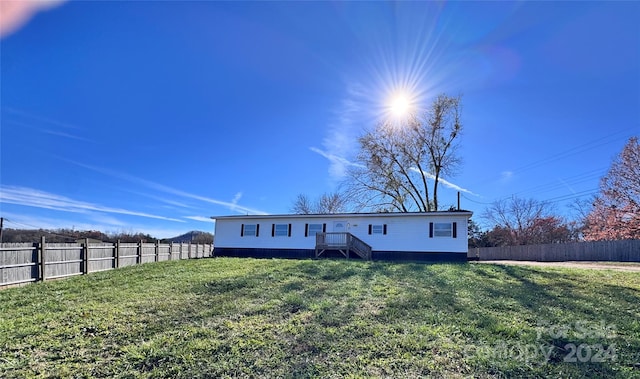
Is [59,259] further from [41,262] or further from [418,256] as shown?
[418,256]

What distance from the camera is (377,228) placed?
18078 mm

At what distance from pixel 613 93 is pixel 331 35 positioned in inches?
470

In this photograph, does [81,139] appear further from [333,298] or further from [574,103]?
[574,103]

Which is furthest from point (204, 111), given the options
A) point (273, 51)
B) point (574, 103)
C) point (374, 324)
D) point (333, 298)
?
point (574, 103)

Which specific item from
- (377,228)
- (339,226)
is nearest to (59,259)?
(339,226)

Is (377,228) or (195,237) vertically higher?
(377,228)

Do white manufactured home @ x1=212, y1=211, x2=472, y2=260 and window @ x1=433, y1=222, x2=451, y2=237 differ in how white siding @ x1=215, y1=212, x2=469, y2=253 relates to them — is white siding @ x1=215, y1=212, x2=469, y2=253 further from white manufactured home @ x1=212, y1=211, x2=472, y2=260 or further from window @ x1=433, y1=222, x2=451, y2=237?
window @ x1=433, y1=222, x2=451, y2=237

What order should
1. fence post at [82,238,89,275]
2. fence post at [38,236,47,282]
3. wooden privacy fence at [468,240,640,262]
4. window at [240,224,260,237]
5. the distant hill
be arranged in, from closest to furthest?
fence post at [38,236,47,282] < fence post at [82,238,89,275] < wooden privacy fence at [468,240,640,262] < window at [240,224,260,237] < the distant hill

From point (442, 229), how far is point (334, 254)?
595 cm

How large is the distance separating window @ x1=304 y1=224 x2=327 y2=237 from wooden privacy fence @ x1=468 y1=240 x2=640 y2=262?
11476mm

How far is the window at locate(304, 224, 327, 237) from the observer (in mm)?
18922

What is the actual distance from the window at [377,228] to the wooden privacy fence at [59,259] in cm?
1127

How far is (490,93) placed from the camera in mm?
12461

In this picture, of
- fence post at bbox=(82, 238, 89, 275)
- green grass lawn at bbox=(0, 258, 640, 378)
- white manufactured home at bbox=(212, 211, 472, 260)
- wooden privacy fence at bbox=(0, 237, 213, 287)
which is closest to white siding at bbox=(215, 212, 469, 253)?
white manufactured home at bbox=(212, 211, 472, 260)
